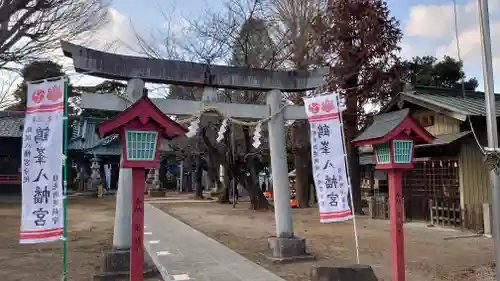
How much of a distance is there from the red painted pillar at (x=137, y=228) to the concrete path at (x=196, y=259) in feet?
8.95

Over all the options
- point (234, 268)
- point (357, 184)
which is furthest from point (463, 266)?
point (357, 184)

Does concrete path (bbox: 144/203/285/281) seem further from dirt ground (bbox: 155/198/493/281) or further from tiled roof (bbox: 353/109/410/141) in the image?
tiled roof (bbox: 353/109/410/141)

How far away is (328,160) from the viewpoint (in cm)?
799

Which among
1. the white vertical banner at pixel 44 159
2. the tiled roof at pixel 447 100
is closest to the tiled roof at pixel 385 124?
the white vertical banner at pixel 44 159

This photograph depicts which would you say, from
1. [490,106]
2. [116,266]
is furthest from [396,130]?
[116,266]

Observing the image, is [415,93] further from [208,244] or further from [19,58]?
[19,58]

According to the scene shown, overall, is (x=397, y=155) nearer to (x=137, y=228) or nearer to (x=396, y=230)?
(x=396, y=230)

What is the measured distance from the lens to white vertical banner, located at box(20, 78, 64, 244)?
6081mm

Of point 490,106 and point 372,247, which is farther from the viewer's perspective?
point 372,247

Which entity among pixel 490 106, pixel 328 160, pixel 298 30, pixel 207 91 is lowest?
pixel 328 160

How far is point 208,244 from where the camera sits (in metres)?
11.7

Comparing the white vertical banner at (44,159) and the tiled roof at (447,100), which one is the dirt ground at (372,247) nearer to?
the tiled roof at (447,100)

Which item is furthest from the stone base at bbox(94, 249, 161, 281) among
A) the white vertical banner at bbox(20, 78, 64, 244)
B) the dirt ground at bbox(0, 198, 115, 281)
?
the white vertical banner at bbox(20, 78, 64, 244)

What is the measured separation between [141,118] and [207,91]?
414 cm
